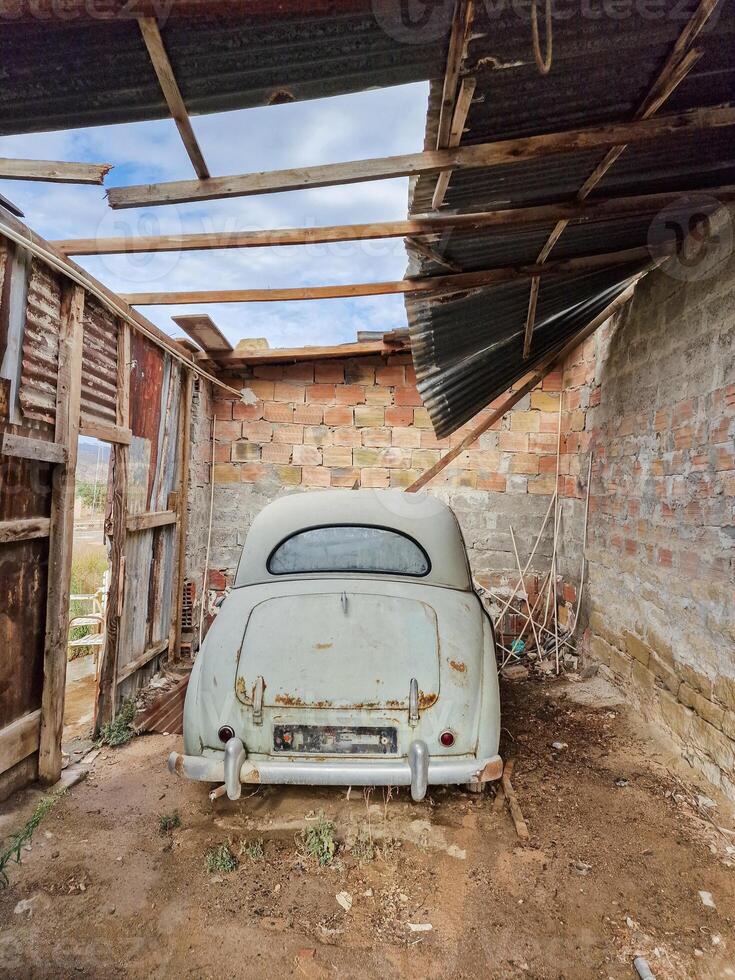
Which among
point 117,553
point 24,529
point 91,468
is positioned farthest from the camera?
point 91,468

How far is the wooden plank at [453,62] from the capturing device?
5.52 feet

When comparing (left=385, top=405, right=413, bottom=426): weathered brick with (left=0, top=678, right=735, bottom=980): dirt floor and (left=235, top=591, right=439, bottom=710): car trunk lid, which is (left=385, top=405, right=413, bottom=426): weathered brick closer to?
(left=235, top=591, right=439, bottom=710): car trunk lid

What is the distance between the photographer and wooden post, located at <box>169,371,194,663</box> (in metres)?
5.20

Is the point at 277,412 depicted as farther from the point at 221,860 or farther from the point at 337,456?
the point at 221,860

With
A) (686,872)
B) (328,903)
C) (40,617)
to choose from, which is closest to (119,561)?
(40,617)

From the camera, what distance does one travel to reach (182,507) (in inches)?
205

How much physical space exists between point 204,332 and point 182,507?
171 centimetres

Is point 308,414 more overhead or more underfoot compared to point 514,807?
more overhead

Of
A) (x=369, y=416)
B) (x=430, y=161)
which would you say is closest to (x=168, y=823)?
(x=430, y=161)

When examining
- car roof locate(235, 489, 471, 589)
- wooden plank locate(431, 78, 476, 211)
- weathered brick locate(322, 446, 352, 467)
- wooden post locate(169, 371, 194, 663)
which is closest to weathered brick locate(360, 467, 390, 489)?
weathered brick locate(322, 446, 352, 467)

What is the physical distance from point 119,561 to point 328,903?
268 centimetres

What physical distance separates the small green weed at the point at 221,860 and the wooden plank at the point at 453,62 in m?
→ 3.33

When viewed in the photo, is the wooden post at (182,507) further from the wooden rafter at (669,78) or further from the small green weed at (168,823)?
the wooden rafter at (669,78)

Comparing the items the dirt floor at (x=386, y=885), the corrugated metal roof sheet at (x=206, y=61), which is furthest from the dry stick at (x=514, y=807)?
the corrugated metal roof sheet at (x=206, y=61)
